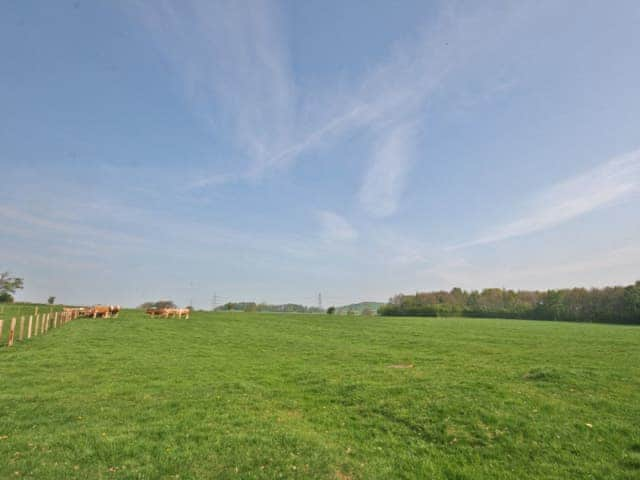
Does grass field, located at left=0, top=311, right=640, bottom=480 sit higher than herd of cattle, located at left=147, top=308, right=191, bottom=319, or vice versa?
herd of cattle, located at left=147, top=308, right=191, bottom=319

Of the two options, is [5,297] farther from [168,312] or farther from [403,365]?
[403,365]

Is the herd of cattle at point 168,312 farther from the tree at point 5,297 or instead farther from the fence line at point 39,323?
the tree at point 5,297

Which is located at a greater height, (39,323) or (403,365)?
(39,323)

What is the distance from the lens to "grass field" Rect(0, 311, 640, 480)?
24.1ft

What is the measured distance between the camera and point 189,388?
12953 millimetres

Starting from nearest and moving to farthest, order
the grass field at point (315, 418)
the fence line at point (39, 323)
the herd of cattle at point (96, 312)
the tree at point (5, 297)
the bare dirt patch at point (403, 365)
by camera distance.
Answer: the grass field at point (315, 418) < the bare dirt patch at point (403, 365) < the fence line at point (39, 323) < the herd of cattle at point (96, 312) < the tree at point (5, 297)

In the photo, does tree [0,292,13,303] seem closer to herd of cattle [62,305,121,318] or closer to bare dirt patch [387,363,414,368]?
herd of cattle [62,305,121,318]

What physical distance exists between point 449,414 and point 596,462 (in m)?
3.27

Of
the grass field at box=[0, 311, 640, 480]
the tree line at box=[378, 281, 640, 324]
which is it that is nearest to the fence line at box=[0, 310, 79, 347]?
the grass field at box=[0, 311, 640, 480]

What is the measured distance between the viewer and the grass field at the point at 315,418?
24.1ft

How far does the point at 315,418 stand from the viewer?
403 inches

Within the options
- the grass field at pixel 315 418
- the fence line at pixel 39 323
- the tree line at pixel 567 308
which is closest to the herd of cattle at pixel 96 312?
the fence line at pixel 39 323

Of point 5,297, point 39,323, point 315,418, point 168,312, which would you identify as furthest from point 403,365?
point 5,297

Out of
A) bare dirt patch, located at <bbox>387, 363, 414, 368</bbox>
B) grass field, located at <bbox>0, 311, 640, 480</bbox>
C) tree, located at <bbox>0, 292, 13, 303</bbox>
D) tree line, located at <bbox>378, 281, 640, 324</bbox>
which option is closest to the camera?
grass field, located at <bbox>0, 311, 640, 480</bbox>
